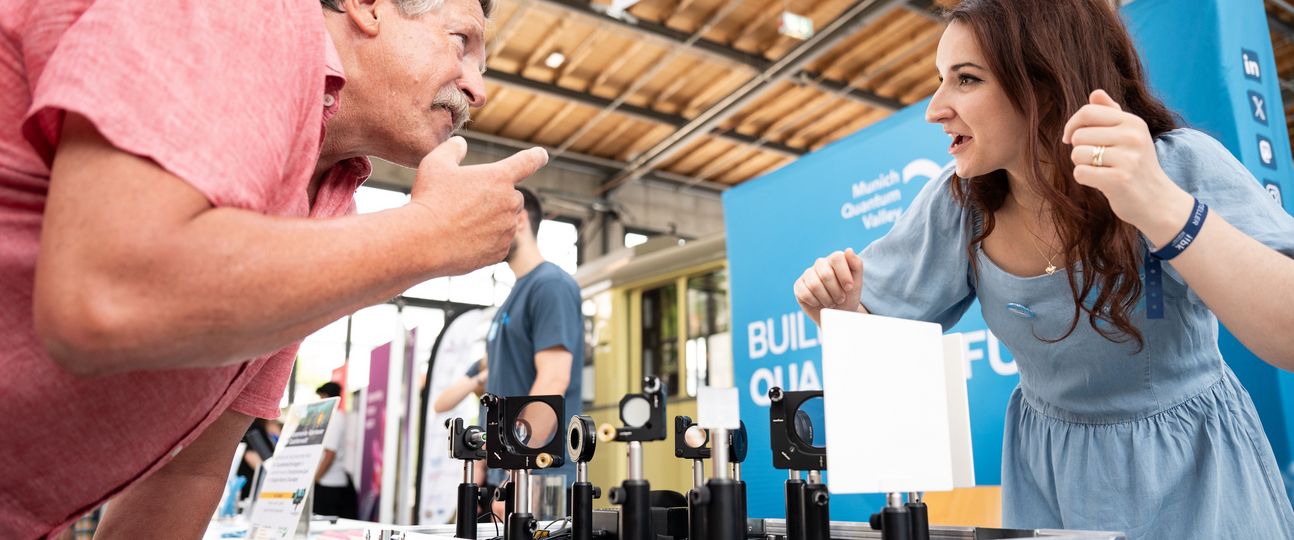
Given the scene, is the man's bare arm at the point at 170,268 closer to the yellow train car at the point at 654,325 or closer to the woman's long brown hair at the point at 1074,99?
the woman's long brown hair at the point at 1074,99

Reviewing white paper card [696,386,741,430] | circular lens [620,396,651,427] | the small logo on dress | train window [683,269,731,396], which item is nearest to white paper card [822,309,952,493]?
white paper card [696,386,741,430]

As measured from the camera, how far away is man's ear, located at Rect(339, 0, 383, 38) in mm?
950

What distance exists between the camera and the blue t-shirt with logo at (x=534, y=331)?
8.13ft

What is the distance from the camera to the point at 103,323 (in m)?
0.54

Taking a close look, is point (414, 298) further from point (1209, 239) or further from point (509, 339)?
point (1209, 239)

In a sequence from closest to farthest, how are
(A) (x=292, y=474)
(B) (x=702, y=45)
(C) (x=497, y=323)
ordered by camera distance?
(A) (x=292, y=474), (C) (x=497, y=323), (B) (x=702, y=45)

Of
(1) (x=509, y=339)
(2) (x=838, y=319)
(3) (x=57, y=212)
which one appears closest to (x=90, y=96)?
(3) (x=57, y=212)

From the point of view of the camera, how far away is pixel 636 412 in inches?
33.2

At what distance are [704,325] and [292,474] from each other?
3.81 meters

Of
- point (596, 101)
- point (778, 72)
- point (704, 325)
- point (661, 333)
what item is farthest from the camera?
point (596, 101)

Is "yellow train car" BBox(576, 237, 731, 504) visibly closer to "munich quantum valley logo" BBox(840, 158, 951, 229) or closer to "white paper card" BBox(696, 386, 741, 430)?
"munich quantum valley logo" BBox(840, 158, 951, 229)

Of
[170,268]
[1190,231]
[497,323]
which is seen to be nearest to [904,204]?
[497,323]

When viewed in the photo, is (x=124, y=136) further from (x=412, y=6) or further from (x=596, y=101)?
(x=596, y=101)

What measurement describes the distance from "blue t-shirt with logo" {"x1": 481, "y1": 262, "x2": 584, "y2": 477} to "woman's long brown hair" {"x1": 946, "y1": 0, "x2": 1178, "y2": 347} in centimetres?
149
